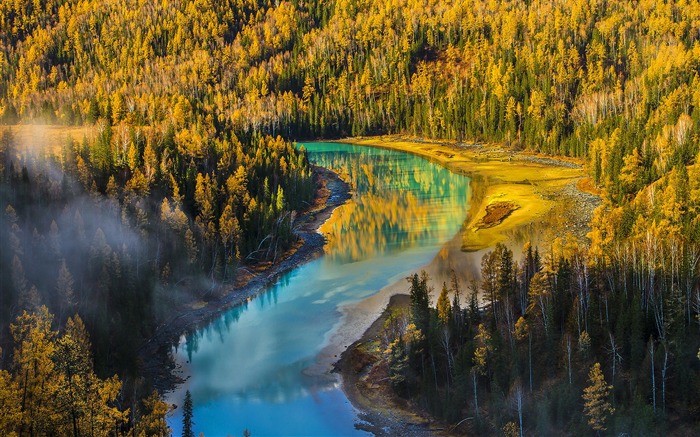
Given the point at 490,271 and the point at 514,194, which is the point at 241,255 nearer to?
the point at 490,271

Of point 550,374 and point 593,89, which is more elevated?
point 593,89

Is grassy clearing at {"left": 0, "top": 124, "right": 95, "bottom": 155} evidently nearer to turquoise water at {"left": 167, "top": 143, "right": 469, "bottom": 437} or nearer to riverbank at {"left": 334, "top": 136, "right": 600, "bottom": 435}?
turquoise water at {"left": 167, "top": 143, "right": 469, "bottom": 437}

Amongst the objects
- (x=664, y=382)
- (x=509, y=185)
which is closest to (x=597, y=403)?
(x=664, y=382)

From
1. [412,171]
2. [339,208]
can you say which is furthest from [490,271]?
[412,171]

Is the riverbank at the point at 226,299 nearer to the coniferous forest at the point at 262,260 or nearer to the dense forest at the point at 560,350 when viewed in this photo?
the coniferous forest at the point at 262,260

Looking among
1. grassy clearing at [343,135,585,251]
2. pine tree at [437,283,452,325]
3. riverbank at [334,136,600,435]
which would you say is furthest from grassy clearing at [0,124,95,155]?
pine tree at [437,283,452,325]

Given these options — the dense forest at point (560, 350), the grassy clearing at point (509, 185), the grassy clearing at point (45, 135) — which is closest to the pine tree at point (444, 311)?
the dense forest at point (560, 350)
